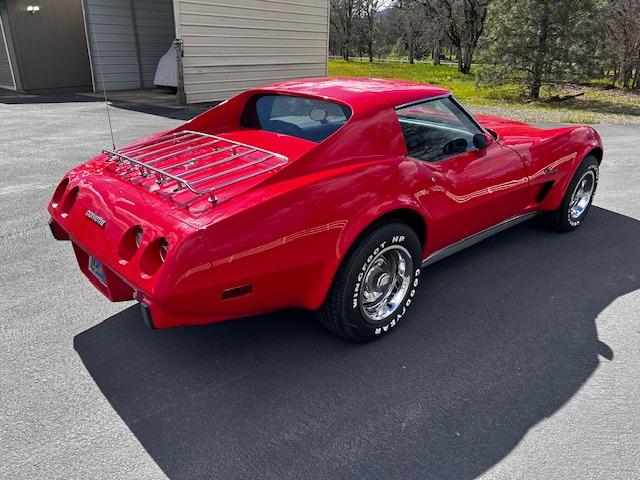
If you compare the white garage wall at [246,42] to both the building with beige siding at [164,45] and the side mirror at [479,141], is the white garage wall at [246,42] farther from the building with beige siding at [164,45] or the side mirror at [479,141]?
the side mirror at [479,141]

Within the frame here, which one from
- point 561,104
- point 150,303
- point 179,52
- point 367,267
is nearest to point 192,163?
point 150,303

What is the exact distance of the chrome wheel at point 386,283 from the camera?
2855mm

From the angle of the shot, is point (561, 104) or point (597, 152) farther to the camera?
point (561, 104)

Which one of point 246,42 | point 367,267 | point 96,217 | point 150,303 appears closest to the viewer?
point 150,303

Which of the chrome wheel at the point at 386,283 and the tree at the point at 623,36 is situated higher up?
the tree at the point at 623,36

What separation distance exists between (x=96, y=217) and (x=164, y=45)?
1579 cm

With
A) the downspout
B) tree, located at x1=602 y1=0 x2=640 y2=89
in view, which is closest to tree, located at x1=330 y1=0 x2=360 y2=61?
tree, located at x1=602 y1=0 x2=640 y2=89

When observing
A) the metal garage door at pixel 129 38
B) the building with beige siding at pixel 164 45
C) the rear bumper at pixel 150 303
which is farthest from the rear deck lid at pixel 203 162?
the metal garage door at pixel 129 38

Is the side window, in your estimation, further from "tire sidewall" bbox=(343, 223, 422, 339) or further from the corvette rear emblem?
the corvette rear emblem

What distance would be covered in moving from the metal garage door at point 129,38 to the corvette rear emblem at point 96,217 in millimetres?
13138

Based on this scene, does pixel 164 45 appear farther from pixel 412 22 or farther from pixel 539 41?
pixel 412 22

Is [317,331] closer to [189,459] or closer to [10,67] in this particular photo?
[189,459]

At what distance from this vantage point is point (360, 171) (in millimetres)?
2637

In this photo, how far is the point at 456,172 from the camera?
3.18 metres
